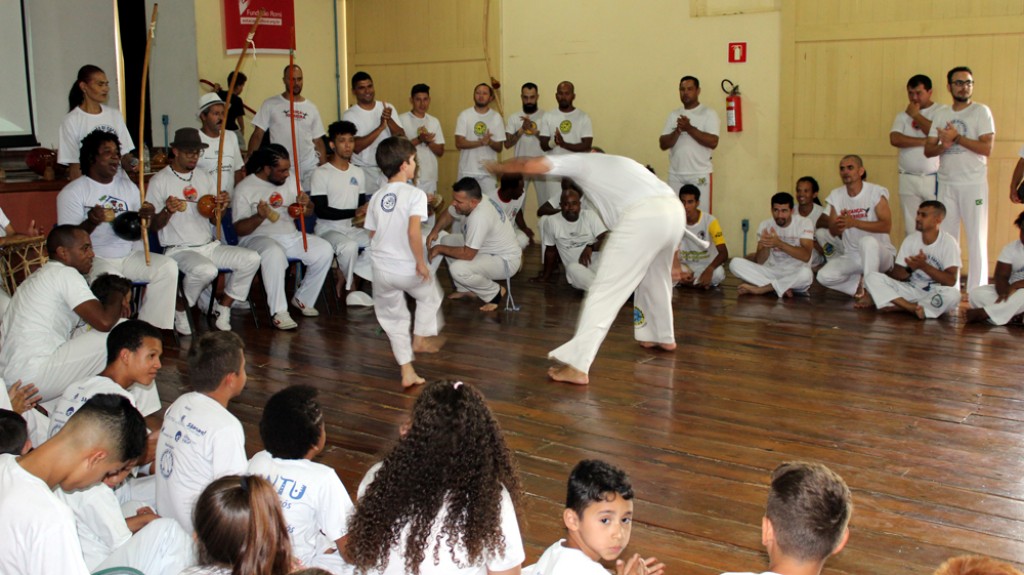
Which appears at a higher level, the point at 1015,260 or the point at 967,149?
the point at 967,149

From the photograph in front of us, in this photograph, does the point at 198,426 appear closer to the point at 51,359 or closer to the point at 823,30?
the point at 51,359

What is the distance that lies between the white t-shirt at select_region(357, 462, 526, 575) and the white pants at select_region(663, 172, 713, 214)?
6459mm

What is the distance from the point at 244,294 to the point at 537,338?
77.7 inches

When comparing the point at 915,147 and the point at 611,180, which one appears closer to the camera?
the point at 611,180

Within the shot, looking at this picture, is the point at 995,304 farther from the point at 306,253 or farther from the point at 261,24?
the point at 261,24

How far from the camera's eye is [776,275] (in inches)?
297

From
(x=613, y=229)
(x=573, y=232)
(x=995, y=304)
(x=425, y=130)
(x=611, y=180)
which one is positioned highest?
(x=425, y=130)

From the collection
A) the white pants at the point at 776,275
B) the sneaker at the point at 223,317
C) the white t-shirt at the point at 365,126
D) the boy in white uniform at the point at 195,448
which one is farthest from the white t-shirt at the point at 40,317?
the white pants at the point at 776,275

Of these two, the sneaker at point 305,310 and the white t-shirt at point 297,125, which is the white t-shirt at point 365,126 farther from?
the sneaker at point 305,310

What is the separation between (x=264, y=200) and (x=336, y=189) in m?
0.64

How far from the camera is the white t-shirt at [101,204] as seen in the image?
243 inches

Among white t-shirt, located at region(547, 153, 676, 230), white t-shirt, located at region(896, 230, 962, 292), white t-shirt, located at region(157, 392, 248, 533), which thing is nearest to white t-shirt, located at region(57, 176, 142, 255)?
white t-shirt, located at region(547, 153, 676, 230)

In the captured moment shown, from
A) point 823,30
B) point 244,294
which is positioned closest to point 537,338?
point 244,294

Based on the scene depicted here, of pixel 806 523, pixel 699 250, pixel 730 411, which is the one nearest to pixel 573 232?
pixel 699 250
